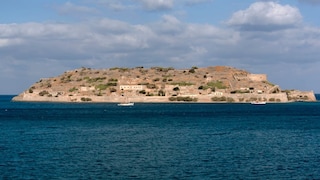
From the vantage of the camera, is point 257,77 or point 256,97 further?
point 257,77

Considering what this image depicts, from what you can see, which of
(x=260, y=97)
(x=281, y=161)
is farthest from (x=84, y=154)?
(x=260, y=97)

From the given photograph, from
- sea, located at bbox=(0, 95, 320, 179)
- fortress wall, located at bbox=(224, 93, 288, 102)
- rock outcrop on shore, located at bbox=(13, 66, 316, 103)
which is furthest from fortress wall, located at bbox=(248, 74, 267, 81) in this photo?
sea, located at bbox=(0, 95, 320, 179)

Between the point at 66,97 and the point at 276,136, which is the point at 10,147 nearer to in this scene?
the point at 276,136

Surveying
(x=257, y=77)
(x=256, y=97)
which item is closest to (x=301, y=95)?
(x=257, y=77)

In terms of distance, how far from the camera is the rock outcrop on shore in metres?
155

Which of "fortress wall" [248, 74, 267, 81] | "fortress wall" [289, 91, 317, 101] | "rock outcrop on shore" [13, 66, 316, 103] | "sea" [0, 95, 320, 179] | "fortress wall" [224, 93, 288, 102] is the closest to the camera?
"sea" [0, 95, 320, 179]

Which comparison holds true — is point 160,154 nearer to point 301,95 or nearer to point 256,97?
point 256,97

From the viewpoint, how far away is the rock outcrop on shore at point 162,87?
510 feet

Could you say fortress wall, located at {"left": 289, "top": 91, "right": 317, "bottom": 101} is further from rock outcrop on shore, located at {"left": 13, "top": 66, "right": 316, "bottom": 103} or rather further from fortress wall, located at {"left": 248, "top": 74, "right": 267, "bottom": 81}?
fortress wall, located at {"left": 248, "top": 74, "right": 267, "bottom": 81}

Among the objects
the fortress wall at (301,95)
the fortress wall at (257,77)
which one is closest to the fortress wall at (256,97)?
the fortress wall at (257,77)

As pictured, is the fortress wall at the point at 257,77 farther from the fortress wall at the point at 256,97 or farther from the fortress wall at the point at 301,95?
the fortress wall at the point at 256,97

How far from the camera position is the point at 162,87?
15838cm

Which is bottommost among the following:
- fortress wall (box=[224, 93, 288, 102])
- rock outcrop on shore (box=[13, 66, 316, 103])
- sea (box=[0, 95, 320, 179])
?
sea (box=[0, 95, 320, 179])

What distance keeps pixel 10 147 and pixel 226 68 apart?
474 ft
